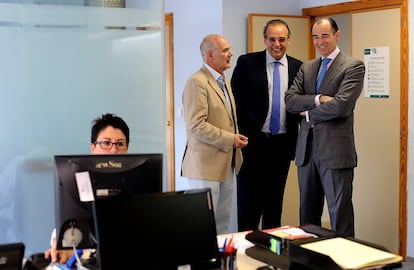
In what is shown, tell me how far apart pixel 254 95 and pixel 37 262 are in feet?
7.31

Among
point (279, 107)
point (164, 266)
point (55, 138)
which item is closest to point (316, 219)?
Answer: point (279, 107)

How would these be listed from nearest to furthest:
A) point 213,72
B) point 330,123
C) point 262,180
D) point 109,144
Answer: point 109,144 < point 330,123 < point 213,72 < point 262,180

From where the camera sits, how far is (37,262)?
2215 mm

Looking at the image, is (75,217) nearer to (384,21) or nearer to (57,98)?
(57,98)

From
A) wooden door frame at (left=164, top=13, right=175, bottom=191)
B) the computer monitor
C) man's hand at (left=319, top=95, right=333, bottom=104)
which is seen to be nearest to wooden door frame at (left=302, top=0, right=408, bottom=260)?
man's hand at (left=319, top=95, right=333, bottom=104)

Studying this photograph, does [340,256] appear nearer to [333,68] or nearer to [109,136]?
[109,136]

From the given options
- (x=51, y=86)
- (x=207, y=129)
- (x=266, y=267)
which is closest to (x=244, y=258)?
(x=266, y=267)

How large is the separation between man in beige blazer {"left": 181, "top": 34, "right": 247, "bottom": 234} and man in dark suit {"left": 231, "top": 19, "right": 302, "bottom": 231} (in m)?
0.30

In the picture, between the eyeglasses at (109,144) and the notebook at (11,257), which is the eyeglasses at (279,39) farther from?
the notebook at (11,257)

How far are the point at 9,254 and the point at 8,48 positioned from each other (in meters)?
1.78

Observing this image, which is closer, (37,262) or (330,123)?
(37,262)

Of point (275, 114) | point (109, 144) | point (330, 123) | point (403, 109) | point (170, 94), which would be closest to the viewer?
point (109, 144)

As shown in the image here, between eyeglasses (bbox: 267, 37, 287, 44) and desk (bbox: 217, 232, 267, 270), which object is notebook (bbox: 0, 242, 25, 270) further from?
eyeglasses (bbox: 267, 37, 287, 44)

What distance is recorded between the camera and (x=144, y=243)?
1.87 m
